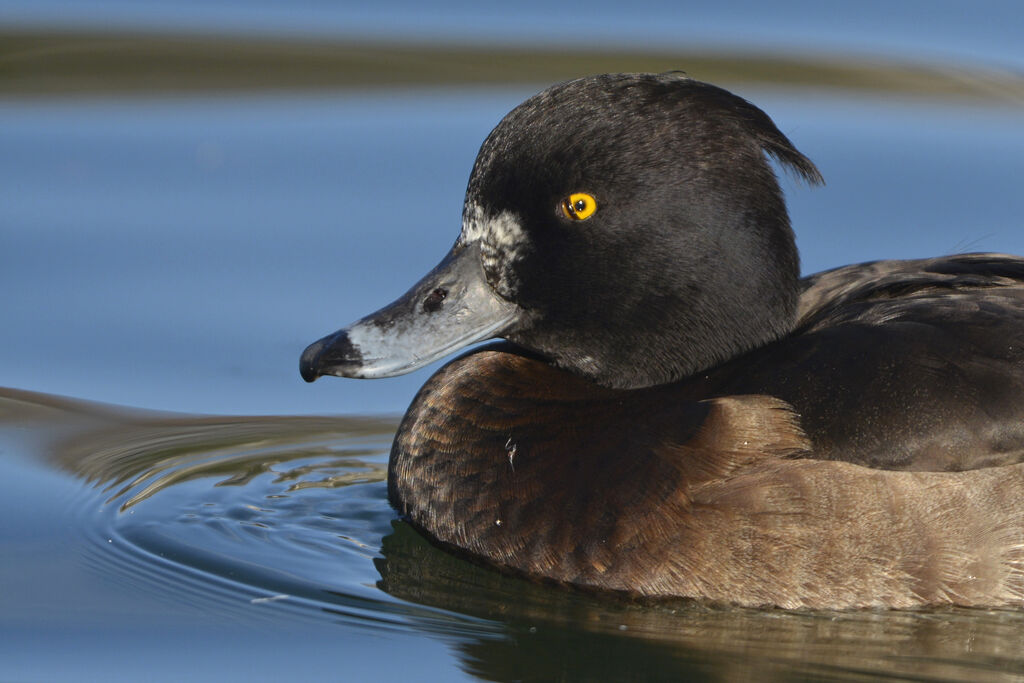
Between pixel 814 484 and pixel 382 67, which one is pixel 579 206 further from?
pixel 382 67

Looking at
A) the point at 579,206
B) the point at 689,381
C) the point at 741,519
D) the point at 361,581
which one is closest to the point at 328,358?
the point at 361,581

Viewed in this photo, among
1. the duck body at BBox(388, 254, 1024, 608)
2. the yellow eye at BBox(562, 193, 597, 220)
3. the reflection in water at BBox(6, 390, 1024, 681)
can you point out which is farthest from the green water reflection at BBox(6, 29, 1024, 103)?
the duck body at BBox(388, 254, 1024, 608)

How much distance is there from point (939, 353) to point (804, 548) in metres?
0.62

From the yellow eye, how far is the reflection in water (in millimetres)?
1016

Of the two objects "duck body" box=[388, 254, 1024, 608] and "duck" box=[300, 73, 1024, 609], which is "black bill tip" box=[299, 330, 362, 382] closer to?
"duck" box=[300, 73, 1024, 609]

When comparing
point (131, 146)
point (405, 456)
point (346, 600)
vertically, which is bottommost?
point (346, 600)

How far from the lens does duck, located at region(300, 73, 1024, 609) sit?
473cm

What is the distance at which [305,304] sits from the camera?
698 centimetres

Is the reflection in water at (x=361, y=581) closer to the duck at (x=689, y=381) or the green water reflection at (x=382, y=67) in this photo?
the duck at (x=689, y=381)

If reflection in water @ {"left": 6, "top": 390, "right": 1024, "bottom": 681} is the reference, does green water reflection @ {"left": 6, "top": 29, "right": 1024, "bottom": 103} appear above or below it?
above

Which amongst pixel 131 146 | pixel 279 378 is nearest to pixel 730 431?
pixel 279 378

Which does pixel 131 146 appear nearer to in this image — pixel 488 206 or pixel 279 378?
pixel 279 378

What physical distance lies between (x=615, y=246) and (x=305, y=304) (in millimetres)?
2136

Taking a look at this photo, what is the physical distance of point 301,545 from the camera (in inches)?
205
